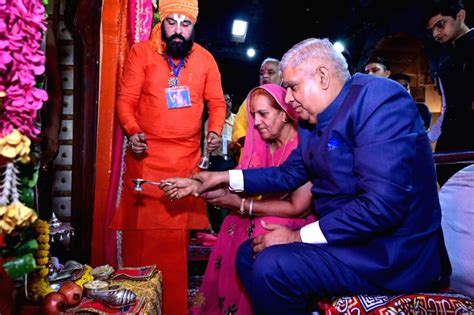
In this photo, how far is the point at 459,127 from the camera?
3465 millimetres

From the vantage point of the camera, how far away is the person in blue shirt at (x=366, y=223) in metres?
1.66

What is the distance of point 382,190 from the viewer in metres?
1.62

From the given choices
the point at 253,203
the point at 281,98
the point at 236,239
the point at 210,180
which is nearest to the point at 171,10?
the point at 281,98

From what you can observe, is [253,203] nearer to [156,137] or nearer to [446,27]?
[156,137]

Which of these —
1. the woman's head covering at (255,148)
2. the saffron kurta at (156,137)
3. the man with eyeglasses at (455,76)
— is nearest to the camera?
the woman's head covering at (255,148)

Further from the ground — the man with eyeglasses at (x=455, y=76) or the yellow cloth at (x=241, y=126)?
the man with eyeglasses at (x=455, y=76)

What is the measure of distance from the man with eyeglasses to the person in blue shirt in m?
1.91

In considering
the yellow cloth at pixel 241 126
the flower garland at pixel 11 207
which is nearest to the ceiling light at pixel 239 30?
the yellow cloth at pixel 241 126

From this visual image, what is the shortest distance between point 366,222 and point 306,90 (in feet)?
2.30

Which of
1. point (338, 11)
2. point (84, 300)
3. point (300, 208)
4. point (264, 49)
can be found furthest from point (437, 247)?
point (264, 49)

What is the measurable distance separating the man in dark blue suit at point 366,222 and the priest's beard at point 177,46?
5.52 ft

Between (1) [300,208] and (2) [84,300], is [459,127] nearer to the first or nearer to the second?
(1) [300,208]

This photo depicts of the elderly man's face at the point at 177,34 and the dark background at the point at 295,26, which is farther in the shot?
the dark background at the point at 295,26

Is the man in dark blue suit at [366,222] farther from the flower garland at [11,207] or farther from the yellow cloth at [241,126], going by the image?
the yellow cloth at [241,126]
